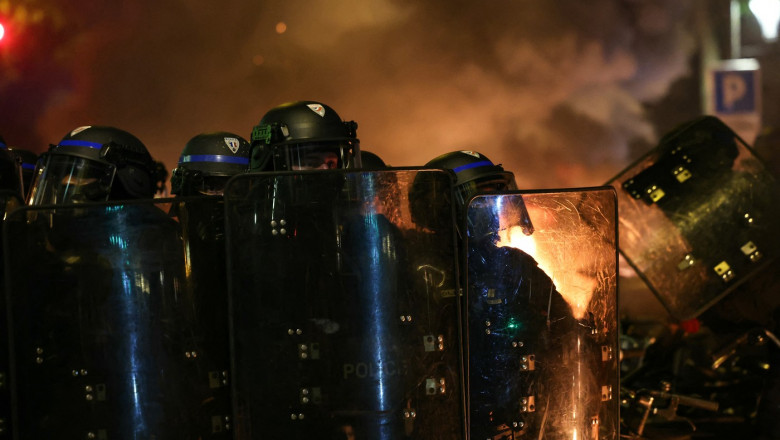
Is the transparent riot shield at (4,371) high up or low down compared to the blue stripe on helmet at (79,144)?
down

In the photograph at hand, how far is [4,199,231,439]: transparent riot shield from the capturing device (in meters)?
2.43

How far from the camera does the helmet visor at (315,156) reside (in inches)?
114

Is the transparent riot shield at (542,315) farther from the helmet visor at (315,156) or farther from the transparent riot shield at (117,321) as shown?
the transparent riot shield at (117,321)

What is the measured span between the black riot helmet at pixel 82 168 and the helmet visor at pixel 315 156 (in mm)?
829

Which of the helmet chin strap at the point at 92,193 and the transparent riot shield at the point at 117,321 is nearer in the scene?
the transparent riot shield at the point at 117,321

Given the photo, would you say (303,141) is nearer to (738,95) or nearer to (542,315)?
(542,315)

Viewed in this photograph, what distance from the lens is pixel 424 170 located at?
8.11 ft

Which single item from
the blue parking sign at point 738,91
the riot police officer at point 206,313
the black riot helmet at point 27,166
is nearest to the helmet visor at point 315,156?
the riot police officer at point 206,313

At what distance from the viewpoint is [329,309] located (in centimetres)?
238

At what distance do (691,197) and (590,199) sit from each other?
83.9 inches

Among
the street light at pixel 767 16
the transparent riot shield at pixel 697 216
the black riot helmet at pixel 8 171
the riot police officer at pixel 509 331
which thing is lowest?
the riot police officer at pixel 509 331

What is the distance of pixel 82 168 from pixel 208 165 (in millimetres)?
732

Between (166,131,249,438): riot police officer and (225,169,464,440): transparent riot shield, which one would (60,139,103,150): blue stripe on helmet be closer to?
(166,131,249,438): riot police officer

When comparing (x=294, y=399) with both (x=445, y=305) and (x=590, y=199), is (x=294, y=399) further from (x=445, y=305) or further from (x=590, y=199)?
(x=590, y=199)
